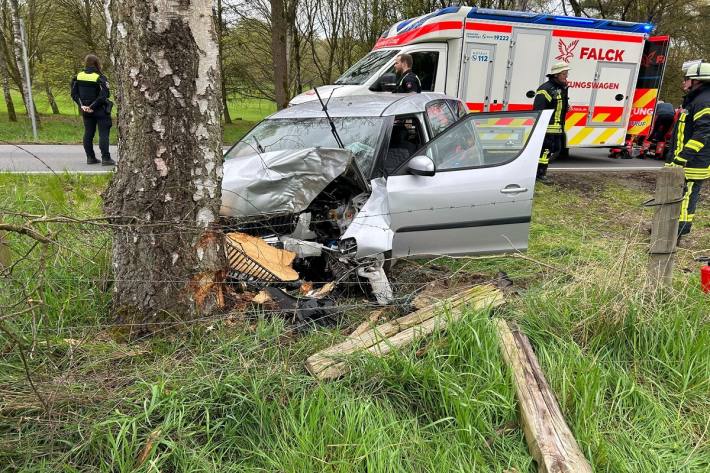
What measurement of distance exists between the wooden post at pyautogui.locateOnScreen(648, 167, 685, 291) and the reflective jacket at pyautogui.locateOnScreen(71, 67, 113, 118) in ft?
25.6

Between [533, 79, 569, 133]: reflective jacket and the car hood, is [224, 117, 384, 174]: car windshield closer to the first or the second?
the car hood

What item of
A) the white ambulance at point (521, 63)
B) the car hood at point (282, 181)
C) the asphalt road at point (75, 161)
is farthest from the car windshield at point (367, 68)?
the car hood at point (282, 181)

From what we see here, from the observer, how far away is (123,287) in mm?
2537

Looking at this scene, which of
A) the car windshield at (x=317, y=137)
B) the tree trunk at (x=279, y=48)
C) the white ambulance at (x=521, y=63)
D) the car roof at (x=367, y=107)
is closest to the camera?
the car windshield at (x=317, y=137)

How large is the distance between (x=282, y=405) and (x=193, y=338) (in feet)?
2.21

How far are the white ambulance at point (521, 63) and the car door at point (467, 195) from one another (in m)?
4.85

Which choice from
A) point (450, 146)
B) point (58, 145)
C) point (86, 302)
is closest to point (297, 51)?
point (58, 145)

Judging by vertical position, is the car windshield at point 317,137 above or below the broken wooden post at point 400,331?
above

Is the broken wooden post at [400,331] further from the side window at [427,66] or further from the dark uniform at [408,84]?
the side window at [427,66]

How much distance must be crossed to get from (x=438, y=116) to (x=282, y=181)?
2.11m

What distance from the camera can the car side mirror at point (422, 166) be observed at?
3.53m

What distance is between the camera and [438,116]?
4738 mm

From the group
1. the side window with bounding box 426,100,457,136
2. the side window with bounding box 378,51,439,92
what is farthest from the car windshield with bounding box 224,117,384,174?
the side window with bounding box 378,51,439,92

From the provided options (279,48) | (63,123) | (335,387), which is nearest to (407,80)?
(335,387)
